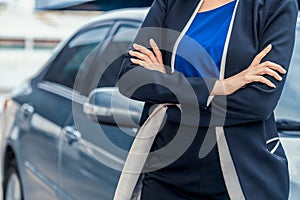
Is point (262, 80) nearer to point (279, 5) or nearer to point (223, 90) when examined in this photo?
point (223, 90)

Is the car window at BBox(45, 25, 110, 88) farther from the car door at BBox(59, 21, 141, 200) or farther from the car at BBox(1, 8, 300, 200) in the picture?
the car door at BBox(59, 21, 141, 200)

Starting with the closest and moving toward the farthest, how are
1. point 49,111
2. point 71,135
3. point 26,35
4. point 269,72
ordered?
point 269,72, point 71,135, point 49,111, point 26,35

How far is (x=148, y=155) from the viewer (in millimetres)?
2148

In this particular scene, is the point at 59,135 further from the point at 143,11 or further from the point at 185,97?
the point at 185,97

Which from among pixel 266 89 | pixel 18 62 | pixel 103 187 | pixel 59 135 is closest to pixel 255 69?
pixel 266 89

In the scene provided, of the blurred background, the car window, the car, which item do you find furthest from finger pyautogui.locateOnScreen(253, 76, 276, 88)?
the blurred background

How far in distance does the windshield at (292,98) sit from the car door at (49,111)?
1.25 metres

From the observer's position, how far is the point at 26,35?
587 inches

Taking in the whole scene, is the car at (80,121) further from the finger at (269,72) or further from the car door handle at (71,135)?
the finger at (269,72)

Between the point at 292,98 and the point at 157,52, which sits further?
the point at 292,98

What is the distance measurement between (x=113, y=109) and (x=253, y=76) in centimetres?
103

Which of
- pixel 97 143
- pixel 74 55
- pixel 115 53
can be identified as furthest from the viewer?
pixel 74 55

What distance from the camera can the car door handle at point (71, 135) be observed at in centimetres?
344

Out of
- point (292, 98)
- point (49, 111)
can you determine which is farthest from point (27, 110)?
point (292, 98)
